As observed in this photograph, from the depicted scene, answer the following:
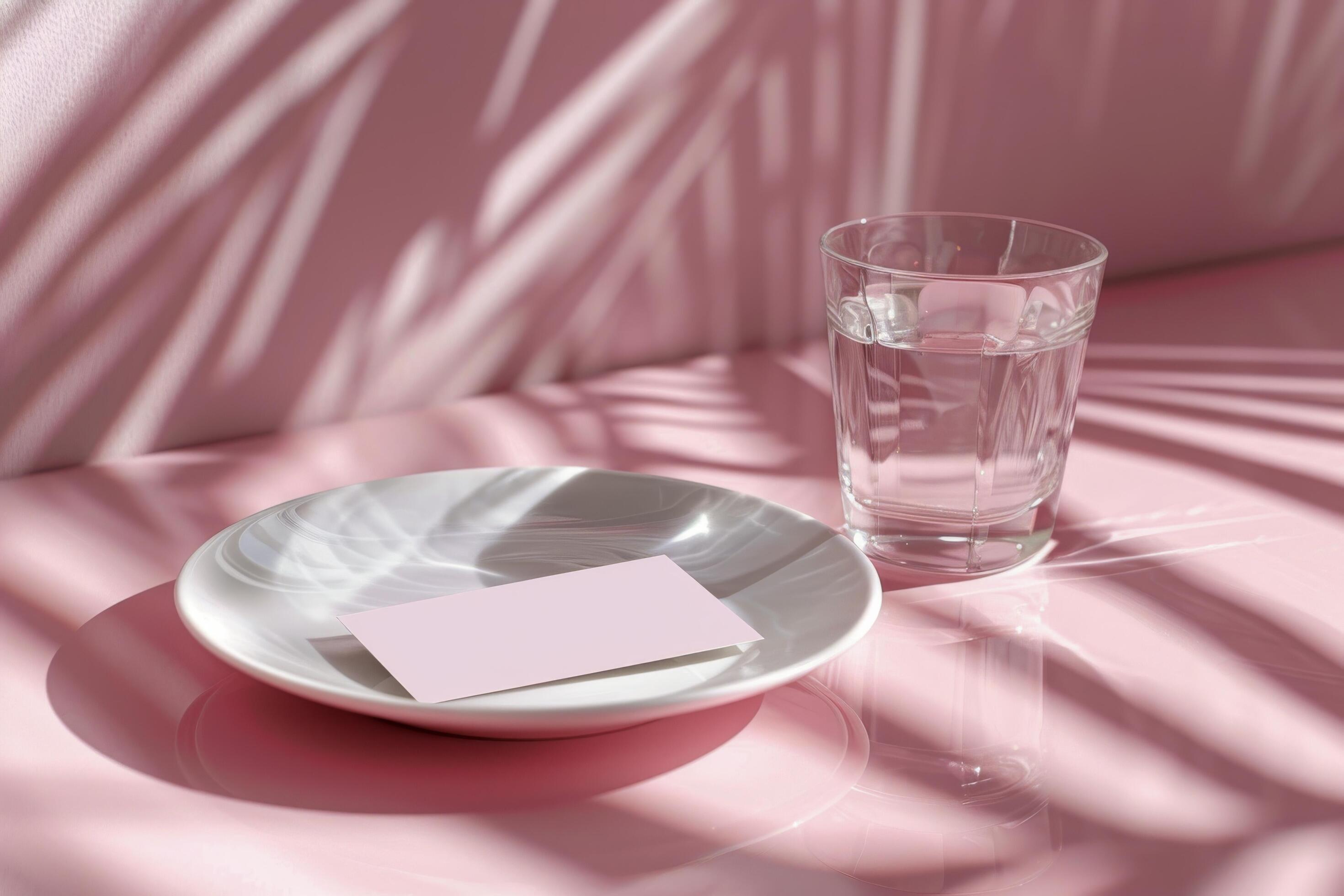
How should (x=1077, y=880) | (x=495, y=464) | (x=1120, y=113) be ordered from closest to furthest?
(x=1077, y=880) < (x=495, y=464) < (x=1120, y=113)

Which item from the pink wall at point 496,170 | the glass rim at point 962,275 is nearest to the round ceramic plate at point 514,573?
the glass rim at point 962,275

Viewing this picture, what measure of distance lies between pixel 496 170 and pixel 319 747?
50 centimetres

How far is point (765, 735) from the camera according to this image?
0.52 m

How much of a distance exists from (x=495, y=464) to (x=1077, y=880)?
0.48m

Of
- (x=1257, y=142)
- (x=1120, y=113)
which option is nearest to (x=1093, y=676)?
(x=1120, y=113)

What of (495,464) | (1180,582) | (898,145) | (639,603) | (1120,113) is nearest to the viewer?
(639,603)

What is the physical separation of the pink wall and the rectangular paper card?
13.5 inches

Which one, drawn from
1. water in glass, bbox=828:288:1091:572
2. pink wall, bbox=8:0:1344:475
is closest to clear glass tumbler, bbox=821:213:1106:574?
water in glass, bbox=828:288:1091:572

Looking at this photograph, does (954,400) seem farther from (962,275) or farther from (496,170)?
(496,170)

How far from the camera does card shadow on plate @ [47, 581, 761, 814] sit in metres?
0.47

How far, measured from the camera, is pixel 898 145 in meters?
1.07

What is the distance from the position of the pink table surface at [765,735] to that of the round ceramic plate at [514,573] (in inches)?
1.0

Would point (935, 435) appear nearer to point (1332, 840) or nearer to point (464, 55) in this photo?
point (1332, 840)

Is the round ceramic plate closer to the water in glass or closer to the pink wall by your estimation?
the water in glass
